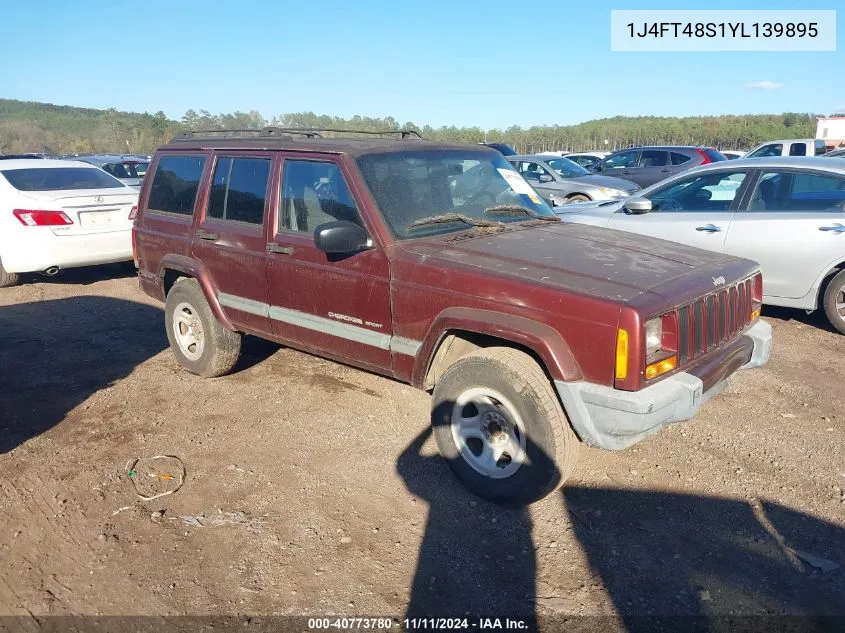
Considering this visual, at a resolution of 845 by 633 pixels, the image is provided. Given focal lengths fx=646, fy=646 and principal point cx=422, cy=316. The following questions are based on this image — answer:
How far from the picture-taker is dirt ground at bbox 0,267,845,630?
286 cm

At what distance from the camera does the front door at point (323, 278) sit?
3.94 metres

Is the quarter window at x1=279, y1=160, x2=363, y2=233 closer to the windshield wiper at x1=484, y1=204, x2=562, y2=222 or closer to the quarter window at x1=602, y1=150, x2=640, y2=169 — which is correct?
the windshield wiper at x1=484, y1=204, x2=562, y2=222

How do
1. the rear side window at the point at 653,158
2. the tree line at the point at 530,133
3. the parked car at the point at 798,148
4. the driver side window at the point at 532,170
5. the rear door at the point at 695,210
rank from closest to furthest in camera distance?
the rear door at the point at 695,210
the driver side window at the point at 532,170
the rear side window at the point at 653,158
the parked car at the point at 798,148
the tree line at the point at 530,133

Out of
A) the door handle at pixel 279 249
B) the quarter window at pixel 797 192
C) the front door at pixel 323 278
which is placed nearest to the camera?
the front door at pixel 323 278

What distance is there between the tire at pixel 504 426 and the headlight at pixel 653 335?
1.70 ft

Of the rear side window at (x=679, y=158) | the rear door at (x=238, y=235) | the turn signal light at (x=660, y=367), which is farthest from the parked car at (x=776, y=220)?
the rear side window at (x=679, y=158)

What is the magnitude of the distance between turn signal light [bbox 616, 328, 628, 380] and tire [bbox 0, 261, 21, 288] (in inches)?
329

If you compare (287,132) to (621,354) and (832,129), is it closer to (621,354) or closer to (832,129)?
(621,354)

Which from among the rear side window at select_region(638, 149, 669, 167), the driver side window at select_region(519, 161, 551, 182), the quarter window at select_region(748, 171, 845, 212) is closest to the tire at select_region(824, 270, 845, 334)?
the quarter window at select_region(748, 171, 845, 212)

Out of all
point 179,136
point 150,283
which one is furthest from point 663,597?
point 179,136

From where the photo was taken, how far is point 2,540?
328 centimetres

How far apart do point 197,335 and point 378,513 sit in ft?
8.99

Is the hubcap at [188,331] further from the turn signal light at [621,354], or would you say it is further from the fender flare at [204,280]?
the turn signal light at [621,354]

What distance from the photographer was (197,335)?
17.9ft
